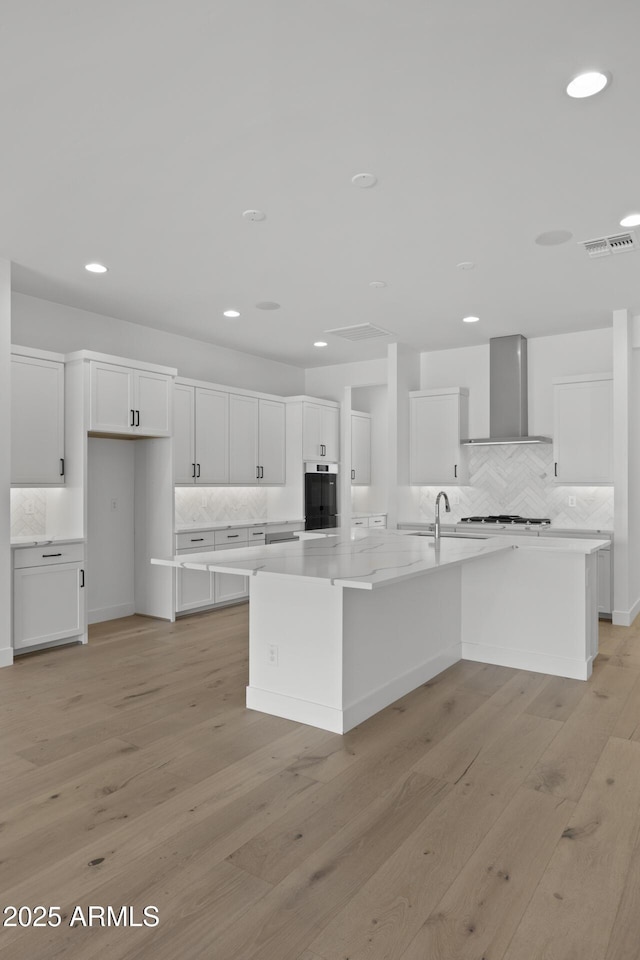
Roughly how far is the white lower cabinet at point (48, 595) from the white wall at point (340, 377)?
422 cm

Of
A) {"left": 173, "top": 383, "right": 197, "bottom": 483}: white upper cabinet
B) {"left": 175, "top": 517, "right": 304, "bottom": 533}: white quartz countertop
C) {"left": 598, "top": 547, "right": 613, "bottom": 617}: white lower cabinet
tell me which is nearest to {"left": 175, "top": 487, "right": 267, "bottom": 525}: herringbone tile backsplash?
{"left": 175, "top": 517, "right": 304, "bottom": 533}: white quartz countertop

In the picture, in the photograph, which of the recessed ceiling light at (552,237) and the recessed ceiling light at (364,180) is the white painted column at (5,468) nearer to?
the recessed ceiling light at (364,180)

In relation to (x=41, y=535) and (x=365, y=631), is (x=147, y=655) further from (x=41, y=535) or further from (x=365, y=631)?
(x=365, y=631)

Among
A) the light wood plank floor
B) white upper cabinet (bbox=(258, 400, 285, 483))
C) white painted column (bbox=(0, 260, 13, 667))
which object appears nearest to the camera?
the light wood plank floor

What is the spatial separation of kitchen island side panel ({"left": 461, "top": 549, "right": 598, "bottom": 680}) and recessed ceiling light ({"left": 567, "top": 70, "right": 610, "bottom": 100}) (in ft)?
8.67

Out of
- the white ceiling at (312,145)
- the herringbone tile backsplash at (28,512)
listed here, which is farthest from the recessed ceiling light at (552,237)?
the herringbone tile backsplash at (28,512)

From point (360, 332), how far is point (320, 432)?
5.44 feet

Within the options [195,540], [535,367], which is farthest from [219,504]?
[535,367]

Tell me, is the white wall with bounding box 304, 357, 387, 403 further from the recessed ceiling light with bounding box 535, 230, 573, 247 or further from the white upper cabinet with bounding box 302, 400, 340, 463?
the recessed ceiling light with bounding box 535, 230, 573, 247

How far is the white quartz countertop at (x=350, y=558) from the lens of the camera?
283cm

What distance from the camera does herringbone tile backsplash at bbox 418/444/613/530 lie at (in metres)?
6.46

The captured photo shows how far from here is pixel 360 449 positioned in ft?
27.7

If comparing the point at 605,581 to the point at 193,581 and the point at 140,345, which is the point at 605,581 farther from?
the point at 140,345

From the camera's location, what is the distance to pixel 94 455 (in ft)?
19.0
